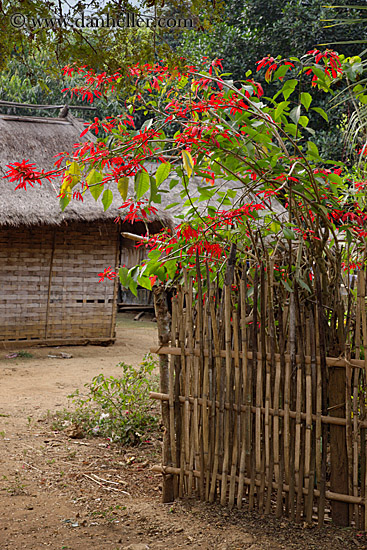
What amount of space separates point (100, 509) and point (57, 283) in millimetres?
6314

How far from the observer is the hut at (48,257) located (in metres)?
8.85

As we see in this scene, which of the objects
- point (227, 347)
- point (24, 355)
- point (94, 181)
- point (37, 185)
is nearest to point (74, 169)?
point (94, 181)

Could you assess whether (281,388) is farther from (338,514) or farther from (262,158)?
(262,158)

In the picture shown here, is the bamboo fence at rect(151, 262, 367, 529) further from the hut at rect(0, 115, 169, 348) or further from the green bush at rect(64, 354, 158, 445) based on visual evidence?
the hut at rect(0, 115, 169, 348)

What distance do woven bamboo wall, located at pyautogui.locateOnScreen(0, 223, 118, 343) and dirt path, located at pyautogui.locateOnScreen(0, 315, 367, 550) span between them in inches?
149

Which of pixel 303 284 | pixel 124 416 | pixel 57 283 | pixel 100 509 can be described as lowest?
pixel 100 509


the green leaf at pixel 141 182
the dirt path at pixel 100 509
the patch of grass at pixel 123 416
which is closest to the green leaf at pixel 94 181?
the green leaf at pixel 141 182

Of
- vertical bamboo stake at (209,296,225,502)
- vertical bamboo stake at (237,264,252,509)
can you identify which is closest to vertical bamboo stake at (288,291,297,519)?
vertical bamboo stake at (237,264,252,509)

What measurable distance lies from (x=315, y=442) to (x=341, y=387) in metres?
0.30

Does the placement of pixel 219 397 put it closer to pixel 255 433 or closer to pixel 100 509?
pixel 255 433

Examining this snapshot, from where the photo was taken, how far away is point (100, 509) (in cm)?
332

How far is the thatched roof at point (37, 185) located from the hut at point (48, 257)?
15mm

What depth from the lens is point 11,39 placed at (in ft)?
9.89

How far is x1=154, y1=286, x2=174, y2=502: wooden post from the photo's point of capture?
10.9 ft
